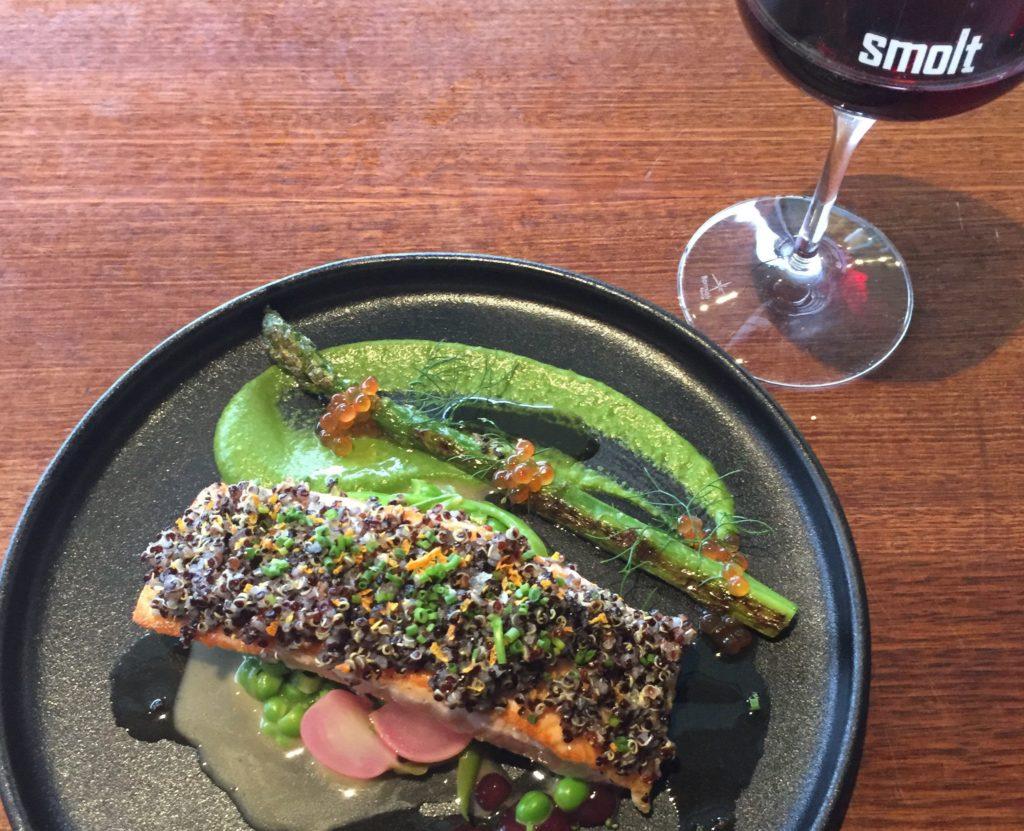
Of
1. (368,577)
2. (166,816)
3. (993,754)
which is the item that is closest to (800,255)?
(993,754)

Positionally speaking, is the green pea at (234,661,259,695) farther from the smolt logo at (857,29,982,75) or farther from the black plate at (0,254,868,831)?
the smolt logo at (857,29,982,75)

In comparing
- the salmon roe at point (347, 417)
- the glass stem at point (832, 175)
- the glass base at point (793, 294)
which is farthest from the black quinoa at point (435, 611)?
the glass stem at point (832, 175)

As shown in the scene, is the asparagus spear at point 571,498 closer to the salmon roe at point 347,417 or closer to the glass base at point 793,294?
the salmon roe at point 347,417

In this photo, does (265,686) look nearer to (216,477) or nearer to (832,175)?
(216,477)

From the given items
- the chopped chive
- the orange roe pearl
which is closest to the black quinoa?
the chopped chive

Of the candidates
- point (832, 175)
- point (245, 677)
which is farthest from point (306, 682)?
point (832, 175)

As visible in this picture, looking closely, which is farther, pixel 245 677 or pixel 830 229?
pixel 830 229
